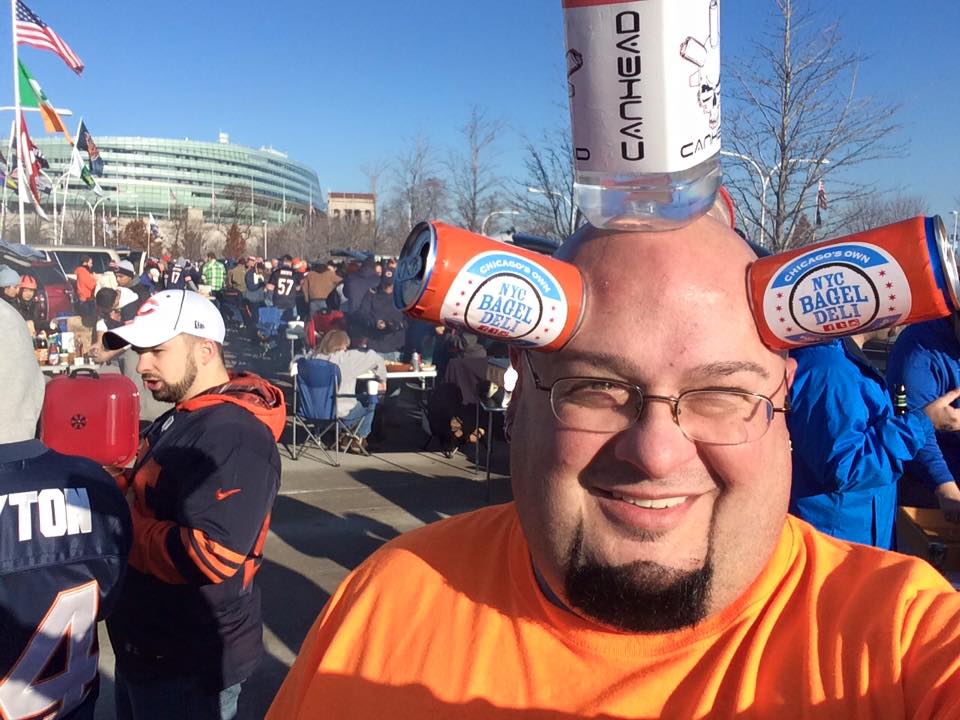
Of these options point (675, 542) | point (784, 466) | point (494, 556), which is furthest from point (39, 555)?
point (784, 466)

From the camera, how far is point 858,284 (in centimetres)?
102

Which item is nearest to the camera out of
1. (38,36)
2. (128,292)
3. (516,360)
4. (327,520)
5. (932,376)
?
(516,360)

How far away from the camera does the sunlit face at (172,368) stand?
115 inches

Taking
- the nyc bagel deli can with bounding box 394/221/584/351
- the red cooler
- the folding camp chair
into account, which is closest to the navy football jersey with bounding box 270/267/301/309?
the folding camp chair

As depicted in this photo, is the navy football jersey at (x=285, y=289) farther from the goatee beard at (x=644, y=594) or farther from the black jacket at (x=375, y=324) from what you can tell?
the goatee beard at (x=644, y=594)

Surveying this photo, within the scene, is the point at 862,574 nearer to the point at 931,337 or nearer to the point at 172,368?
the point at 172,368

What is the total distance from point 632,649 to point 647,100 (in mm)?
814

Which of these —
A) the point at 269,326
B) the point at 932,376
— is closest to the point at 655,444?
the point at 932,376

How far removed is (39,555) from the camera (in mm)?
1925

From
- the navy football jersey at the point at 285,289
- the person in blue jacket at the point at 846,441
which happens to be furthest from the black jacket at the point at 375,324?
the person in blue jacket at the point at 846,441

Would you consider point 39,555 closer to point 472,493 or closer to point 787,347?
point 787,347

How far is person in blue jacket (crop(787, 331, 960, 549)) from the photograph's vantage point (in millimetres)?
2699

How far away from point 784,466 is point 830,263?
33cm

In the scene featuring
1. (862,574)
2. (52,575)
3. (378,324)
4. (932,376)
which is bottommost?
(52,575)
